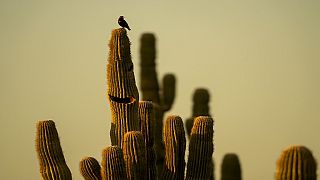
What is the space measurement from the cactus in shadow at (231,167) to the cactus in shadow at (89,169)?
10.6 ft

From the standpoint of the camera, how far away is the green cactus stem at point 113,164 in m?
8.41

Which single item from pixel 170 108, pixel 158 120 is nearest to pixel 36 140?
pixel 158 120

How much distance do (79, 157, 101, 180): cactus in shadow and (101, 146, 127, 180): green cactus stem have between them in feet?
1.81

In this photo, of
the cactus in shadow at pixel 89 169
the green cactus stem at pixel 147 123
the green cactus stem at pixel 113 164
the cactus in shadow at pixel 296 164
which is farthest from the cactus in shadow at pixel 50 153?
the cactus in shadow at pixel 296 164

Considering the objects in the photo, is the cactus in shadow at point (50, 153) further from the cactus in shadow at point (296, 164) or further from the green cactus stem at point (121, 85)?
the cactus in shadow at point (296, 164)

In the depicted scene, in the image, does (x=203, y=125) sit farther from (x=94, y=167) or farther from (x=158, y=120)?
(x=158, y=120)

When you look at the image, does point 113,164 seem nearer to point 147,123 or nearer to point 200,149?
point 147,123

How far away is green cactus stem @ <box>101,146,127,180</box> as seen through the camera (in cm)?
841

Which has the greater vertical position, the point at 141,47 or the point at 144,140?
the point at 141,47

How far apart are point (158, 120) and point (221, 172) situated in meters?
1.39

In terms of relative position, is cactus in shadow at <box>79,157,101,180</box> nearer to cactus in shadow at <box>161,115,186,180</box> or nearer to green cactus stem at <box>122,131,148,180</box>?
green cactus stem at <box>122,131,148,180</box>

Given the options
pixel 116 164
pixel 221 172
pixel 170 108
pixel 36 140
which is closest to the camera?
pixel 116 164

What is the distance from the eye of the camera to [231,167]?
1168 cm

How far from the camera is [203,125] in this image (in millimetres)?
9000
